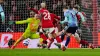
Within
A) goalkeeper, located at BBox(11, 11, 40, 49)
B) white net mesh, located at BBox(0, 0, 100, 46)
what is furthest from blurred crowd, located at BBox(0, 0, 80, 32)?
goalkeeper, located at BBox(11, 11, 40, 49)

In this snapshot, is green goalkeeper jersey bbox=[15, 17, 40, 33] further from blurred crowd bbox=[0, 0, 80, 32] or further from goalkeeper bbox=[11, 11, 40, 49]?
blurred crowd bbox=[0, 0, 80, 32]

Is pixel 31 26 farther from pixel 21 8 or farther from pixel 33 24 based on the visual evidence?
pixel 21 8

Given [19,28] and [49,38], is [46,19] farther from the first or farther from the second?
[19,28]

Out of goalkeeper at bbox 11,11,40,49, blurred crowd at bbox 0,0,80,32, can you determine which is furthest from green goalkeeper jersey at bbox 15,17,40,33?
blurred crowd at bbox 0,0,80,32

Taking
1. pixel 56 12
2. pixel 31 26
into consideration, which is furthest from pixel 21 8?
pixel 31 26

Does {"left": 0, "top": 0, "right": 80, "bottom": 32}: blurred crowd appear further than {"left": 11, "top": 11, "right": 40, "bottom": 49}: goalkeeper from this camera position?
Yes

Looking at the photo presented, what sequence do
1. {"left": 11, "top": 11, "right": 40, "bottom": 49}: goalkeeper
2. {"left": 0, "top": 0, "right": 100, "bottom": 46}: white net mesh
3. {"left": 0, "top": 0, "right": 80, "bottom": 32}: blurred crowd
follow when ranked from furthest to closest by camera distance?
1. {"left": 0, "top": 0, "right": 80, "bottom": 32}: blurred crowd
2. {"left": 0, "top": 0, "right": 100, "bottom": 46}: white net mesh
3. {"left": 11, "top": 11, "right": 40, "bottom": 49}: goalkeeper

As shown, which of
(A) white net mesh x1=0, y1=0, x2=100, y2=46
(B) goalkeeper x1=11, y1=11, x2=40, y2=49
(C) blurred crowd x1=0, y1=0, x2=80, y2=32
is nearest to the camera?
(B) goalkeeper x1=11, y1=11, x2=40, y2=49

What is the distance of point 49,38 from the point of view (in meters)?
18.0

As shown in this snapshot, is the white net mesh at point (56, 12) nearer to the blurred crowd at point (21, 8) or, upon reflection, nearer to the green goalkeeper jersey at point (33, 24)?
the blurred crowd at point (21, 8)

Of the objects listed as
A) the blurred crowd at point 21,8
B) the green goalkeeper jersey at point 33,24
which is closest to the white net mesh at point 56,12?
the blurred crowd at point 21,8

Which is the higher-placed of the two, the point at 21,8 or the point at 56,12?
the point at 21,8

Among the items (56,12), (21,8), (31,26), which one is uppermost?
(21,8)

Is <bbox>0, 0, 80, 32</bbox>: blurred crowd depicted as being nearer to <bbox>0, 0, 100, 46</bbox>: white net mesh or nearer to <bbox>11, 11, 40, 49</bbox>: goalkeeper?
<bbox>0, 0, 100, 46</bbox>: white net mesh
